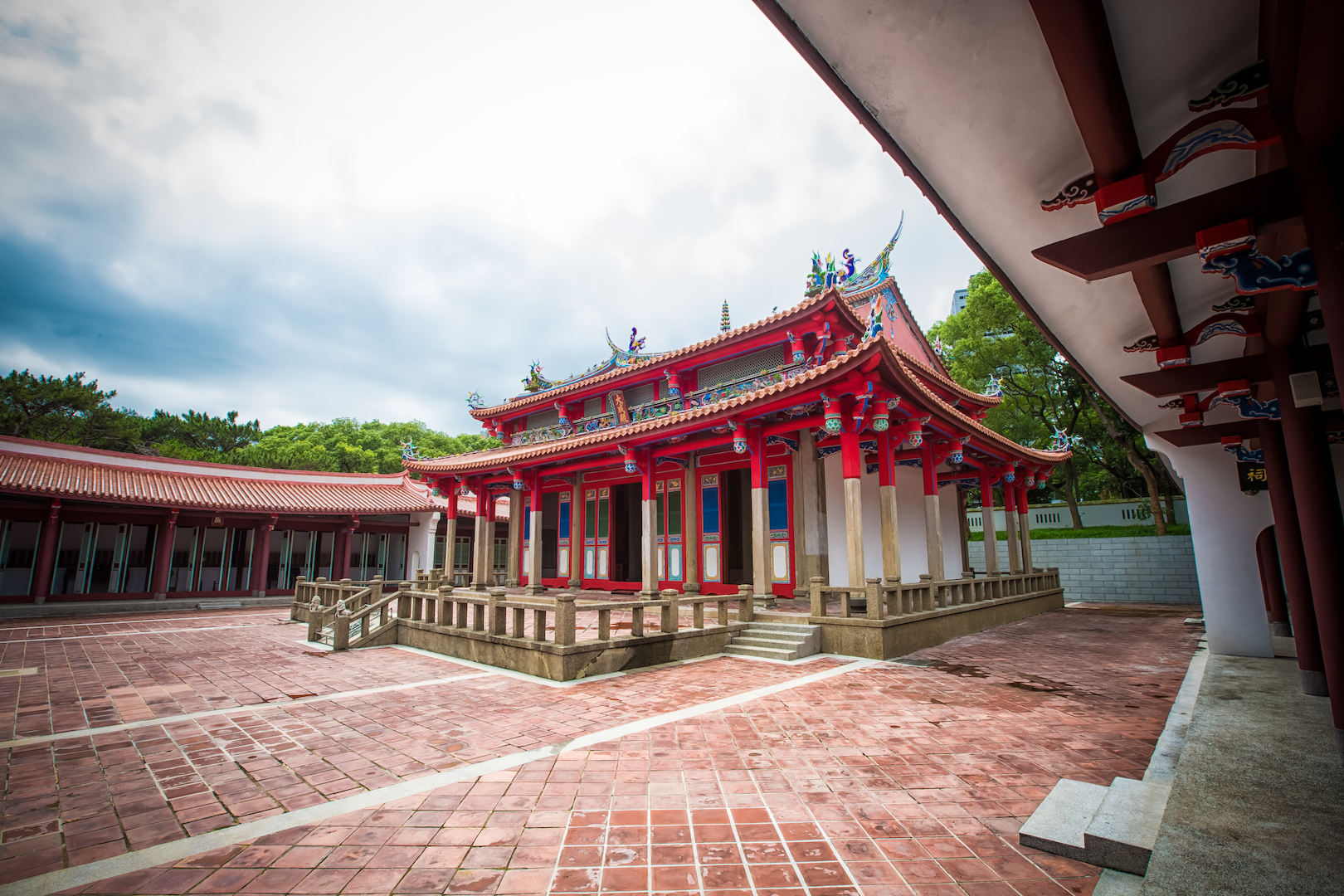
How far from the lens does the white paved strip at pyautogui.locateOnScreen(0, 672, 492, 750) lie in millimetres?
4926

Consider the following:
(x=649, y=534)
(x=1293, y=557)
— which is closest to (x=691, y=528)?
(x=649, y=534)

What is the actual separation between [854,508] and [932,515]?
10.8 ft

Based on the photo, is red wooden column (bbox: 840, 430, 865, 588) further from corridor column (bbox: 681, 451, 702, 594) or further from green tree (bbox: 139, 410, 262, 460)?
green tree (bbox: 139, 410, 262, 460)

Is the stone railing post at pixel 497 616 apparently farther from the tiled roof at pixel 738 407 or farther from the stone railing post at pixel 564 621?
the tiled roof at pixel 738 407

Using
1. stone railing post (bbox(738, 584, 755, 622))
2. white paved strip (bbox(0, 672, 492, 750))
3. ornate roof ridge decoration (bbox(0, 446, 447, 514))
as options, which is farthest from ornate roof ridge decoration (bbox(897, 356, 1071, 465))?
ornate roof ridge decoration (bbox(0, 446, 447, 514))

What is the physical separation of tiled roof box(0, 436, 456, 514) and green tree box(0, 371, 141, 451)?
14805mm

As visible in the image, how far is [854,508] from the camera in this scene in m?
8.95

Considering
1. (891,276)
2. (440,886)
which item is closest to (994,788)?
(440,886)

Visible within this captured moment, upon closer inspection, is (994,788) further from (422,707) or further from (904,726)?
(422,707)

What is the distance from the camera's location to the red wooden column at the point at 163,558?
1791cm

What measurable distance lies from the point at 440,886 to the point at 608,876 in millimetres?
752

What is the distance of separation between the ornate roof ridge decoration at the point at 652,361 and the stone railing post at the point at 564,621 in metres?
7.22

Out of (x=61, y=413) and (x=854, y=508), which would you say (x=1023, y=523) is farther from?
(x=61, y=413)

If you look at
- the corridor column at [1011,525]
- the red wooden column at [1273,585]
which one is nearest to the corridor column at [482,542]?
the corridor column at [1011,525]
